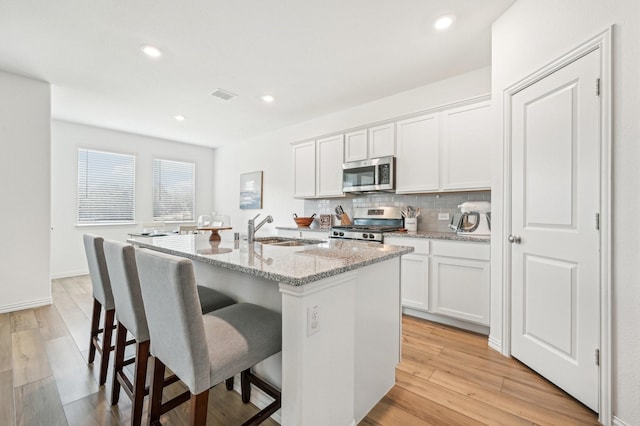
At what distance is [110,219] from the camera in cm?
503

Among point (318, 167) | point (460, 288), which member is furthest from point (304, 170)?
point (460, 288)

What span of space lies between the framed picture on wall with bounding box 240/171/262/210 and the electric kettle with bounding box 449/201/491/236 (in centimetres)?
359

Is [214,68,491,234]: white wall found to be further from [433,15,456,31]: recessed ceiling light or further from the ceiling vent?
the ceiling vent

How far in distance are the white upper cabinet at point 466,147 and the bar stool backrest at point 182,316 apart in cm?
270

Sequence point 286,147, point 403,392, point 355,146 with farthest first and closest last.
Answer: point 286,147 < point 355,146 < point 403,392

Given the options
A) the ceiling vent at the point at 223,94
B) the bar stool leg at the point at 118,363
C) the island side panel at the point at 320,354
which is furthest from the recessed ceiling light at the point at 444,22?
the bar stool leg at the point at 118,363

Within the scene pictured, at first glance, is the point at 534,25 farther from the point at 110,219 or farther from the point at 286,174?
the point at 110,219

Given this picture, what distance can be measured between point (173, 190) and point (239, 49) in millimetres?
4140

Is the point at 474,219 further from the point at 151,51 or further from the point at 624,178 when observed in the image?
the point at 151,51

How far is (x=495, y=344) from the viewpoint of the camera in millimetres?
2277

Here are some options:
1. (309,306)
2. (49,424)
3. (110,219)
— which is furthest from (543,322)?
(110,219)

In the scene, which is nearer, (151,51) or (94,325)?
(94,325)

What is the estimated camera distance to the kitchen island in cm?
107

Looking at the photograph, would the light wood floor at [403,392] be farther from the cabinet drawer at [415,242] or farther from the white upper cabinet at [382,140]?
the white upper cabinet at [382,140]
